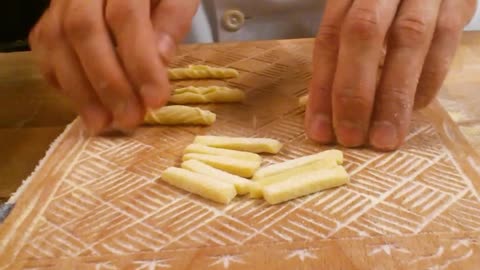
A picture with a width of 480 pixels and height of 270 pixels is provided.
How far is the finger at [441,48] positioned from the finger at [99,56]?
1.85ft

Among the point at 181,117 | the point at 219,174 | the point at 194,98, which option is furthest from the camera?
the point at 194,98

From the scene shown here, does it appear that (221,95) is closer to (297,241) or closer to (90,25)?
(90,25)

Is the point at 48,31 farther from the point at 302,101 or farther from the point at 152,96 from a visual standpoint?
the point at 302,101

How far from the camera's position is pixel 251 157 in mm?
1127

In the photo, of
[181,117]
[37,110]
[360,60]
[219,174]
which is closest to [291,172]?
[219,174]

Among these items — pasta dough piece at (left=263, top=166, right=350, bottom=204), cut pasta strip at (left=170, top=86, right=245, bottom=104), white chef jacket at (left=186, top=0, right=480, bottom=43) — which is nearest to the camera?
pasta dough piece at (left=263, top=166, right=350, bottom=204)

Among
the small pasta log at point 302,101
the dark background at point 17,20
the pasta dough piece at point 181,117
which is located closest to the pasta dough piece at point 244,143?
the pasta dough piece at point 181,117

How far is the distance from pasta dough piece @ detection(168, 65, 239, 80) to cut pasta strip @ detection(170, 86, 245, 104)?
→ 131mm

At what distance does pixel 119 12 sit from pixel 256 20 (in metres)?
0.91

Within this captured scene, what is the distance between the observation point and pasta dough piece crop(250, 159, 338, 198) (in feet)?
3.35

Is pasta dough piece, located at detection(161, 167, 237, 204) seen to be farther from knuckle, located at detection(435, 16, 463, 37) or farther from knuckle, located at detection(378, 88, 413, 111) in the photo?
knuckle, located at detection(435, 16, 463, 37)

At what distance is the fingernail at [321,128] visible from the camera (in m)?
1.18

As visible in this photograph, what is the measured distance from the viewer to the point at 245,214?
3.20 feet

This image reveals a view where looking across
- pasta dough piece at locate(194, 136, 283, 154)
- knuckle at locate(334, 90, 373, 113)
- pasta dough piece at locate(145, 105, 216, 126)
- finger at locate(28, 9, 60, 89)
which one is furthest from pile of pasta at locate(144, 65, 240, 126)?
knuckle at locate(334, 90, 373, 113)
